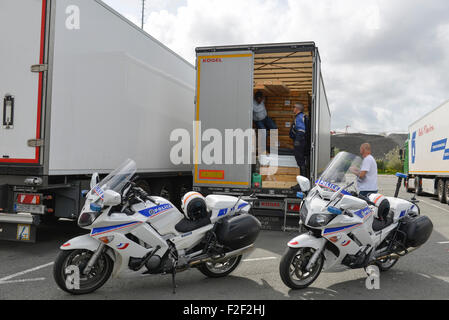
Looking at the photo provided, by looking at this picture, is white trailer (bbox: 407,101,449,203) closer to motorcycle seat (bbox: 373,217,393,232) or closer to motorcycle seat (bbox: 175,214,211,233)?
motorcycle seat (bbox: 373,217,393,232)

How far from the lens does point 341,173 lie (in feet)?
15.8

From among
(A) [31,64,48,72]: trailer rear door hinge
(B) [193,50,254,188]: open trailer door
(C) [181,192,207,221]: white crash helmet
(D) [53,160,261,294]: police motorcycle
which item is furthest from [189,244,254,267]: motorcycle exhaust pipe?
(A) [31,64,48,72]: trailer rear door hinge

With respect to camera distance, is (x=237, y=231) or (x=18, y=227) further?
(x=18, y=227)

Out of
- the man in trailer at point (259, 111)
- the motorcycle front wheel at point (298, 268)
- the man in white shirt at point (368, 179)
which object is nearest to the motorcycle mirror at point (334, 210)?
the motorcycle front wheel at point (298, 268)

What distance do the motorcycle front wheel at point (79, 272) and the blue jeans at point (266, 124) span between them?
618 cm

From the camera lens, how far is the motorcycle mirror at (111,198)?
4004 mm

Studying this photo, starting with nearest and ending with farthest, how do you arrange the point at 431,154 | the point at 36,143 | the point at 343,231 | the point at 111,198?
the point at 111,198, the point at 343,231, the point at 36,143, the point at 431,154

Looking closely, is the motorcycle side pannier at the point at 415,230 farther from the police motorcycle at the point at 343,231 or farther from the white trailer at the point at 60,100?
the white trailer at the point at 60,100

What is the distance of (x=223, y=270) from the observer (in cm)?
499

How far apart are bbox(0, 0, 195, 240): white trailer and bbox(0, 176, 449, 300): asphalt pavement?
0.88m

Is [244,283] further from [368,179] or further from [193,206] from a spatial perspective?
[368,179]

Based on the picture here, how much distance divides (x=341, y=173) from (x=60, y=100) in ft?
12.9

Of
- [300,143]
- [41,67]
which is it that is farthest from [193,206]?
[300,143]
